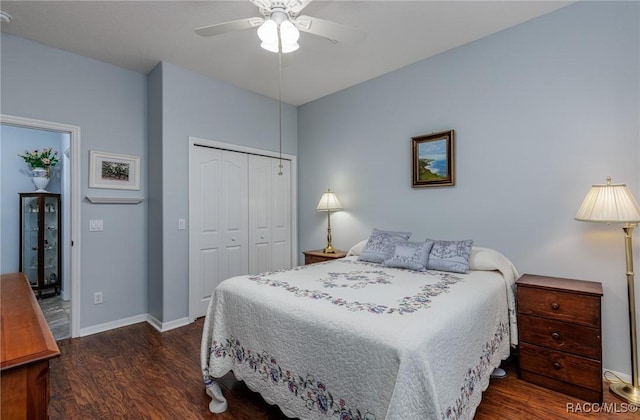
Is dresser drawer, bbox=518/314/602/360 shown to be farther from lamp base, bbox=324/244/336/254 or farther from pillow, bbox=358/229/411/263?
lamp base, bbox=324/244/336/254

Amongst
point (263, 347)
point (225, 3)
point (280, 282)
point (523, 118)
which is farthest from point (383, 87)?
Answer: point (263, 347)

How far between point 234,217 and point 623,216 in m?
3.51

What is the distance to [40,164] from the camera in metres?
4.25

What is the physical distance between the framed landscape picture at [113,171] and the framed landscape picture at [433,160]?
3.00 m

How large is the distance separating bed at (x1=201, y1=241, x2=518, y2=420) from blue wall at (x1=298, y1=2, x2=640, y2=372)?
534mm

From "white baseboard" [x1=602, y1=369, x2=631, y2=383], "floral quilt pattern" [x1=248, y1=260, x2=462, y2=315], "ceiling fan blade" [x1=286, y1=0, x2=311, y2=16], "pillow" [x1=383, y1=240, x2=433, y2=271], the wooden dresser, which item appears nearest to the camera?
the wooden dresser

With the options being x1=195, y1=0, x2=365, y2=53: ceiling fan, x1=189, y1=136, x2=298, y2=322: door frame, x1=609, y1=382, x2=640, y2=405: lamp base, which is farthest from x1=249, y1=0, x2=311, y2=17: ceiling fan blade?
x1=609, y1=382, x2=640, y2=405: lamp base

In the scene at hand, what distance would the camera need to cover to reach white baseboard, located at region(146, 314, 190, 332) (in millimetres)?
3145

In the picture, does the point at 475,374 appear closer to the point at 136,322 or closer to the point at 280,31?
the point at 280,31

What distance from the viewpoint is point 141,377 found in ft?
7.41

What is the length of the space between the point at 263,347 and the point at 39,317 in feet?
3.32

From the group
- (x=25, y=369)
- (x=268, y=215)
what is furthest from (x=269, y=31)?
(x=268, y=215)

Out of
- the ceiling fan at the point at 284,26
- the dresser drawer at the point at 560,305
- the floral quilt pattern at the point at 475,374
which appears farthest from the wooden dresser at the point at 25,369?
the dresser drawer at the point at 560,305

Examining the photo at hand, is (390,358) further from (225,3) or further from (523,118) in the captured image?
(225,3)
